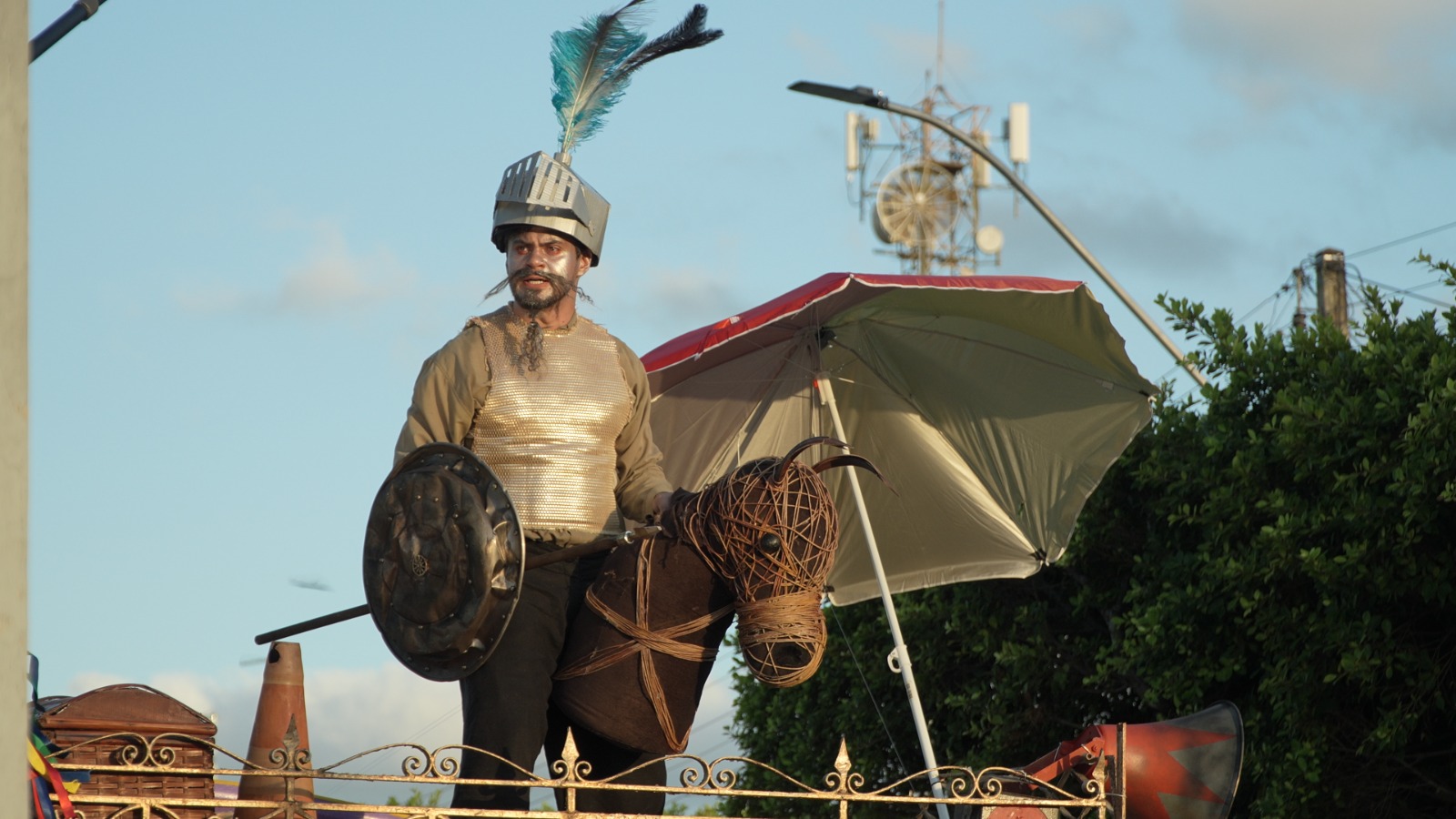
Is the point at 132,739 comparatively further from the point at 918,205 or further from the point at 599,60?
the point at 918,205

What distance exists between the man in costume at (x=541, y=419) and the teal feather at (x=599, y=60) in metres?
0.28

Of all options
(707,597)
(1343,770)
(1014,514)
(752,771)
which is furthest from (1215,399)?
(707,597)

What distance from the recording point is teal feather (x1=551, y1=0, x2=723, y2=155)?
5.63 metres

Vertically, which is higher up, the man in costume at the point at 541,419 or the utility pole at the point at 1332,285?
the utility pole at the point at 1332,285

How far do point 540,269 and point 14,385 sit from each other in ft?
9.87

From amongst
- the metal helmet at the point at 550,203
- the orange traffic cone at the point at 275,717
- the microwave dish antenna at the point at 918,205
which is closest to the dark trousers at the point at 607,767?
the orange traffic cone at the point at 275,717

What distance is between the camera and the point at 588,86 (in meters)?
5.66

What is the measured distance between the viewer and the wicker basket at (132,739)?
4477 mm

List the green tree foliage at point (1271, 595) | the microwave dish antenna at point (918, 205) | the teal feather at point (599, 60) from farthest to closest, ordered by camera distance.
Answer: the microwave dish antenna at point (918, 205), the green tree foliage at point (1271, 595), the teal feather at point (599, 60)

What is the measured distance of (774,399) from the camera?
25.5 feet

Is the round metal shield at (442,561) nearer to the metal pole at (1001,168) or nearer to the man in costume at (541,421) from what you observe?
the man in costume at (541,421)

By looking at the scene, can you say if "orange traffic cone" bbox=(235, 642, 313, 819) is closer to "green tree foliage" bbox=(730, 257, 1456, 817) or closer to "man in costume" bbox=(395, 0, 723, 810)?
"man in costume" bbox=(395, 0, 723, 810)

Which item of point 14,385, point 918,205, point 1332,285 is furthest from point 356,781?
point 918,205

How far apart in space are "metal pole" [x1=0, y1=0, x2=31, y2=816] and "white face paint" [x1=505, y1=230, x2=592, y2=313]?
2.94 metres
